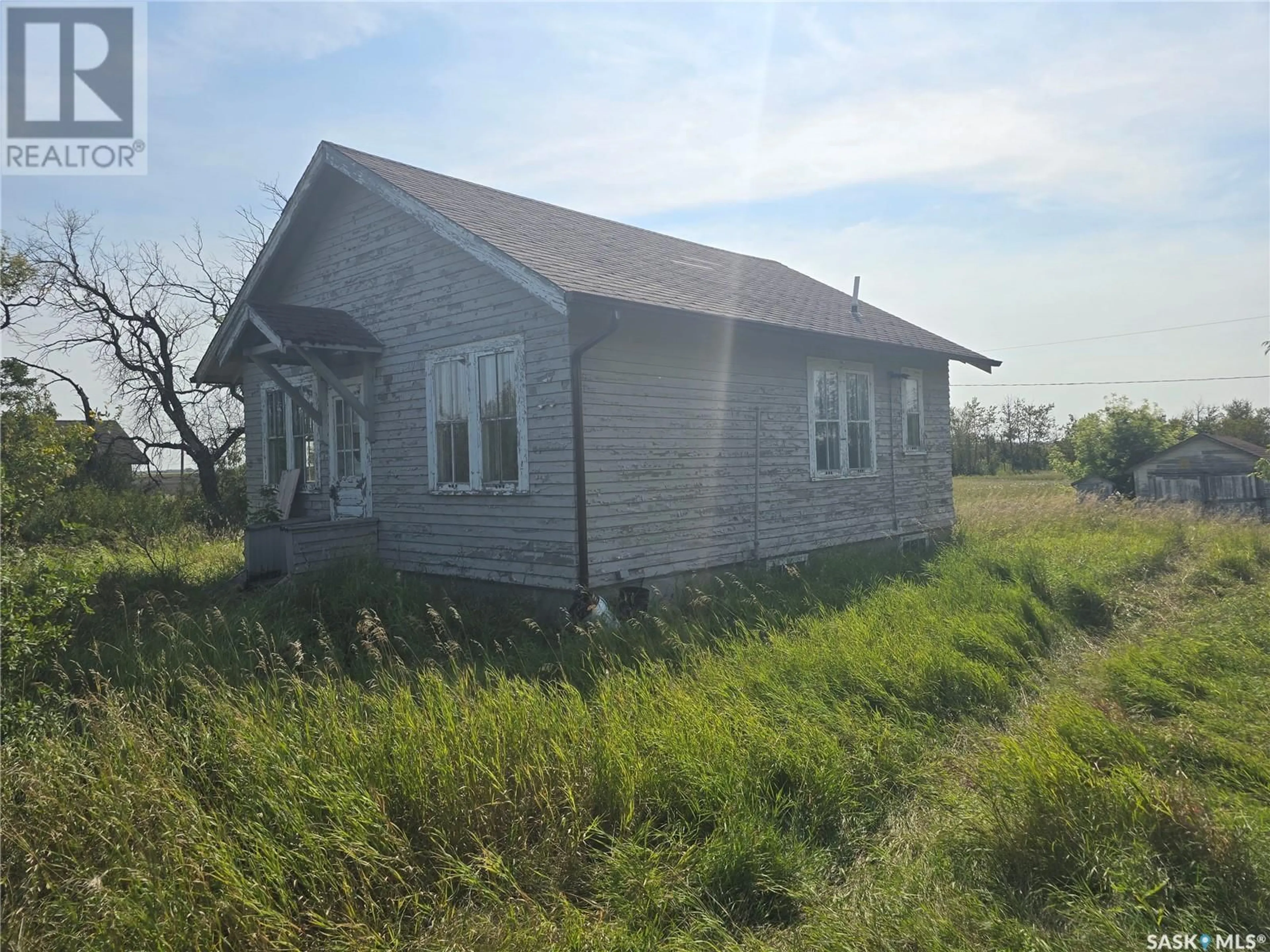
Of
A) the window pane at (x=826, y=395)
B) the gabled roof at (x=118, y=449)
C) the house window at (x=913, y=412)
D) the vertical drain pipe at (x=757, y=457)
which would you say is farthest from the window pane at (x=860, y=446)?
the gabled roof at (x=118, y=449)

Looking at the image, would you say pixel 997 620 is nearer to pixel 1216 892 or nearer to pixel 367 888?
pixel 1216 892

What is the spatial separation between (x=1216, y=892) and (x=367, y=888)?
11.3ft

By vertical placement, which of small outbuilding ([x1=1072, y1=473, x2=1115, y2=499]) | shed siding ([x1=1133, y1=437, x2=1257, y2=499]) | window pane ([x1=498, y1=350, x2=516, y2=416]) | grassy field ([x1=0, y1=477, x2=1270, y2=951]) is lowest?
grassy field ([x1=0, y1=477, x2=1270, y2=951])

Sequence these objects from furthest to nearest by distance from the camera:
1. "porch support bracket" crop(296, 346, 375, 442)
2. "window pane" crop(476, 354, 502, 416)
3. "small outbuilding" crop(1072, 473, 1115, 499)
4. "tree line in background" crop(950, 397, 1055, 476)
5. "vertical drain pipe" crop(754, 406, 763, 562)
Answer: "tree line in background" crop(950, 397, 1055, 476)
"small outbuilding" crop(1072, 473, 1115, 499)
"vertical drain pipe" crop(754, 406, 763, 562)
"porch support bracket" crop(296, 346, 375, 442)
"window pane" crop(476, 354, 502, 416)

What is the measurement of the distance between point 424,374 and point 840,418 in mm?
6141

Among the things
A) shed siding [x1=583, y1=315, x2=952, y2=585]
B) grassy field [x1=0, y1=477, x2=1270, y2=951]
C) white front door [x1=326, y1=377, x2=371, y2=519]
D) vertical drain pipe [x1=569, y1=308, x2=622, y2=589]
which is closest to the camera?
grassy field [x1=0, y1=477, x2=1270, y2=951]

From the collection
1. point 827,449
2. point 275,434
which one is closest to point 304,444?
point 275,434

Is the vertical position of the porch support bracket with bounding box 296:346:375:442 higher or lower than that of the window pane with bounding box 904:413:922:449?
higher

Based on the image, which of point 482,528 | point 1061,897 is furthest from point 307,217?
point 1061,897

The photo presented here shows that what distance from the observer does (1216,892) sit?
3.19 metres

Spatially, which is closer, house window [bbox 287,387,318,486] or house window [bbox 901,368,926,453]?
house window [bbox 287,387,318,486]

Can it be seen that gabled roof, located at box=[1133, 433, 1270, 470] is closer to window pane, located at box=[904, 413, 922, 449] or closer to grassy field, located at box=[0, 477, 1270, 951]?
window pane, located at box=[904, 413, 922, 449]

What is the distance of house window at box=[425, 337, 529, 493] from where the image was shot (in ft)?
28.4

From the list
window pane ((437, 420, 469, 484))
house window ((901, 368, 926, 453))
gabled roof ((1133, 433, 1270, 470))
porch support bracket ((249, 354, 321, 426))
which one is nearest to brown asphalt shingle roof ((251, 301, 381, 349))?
porch support bracket ((249, 354, 321, 426))
